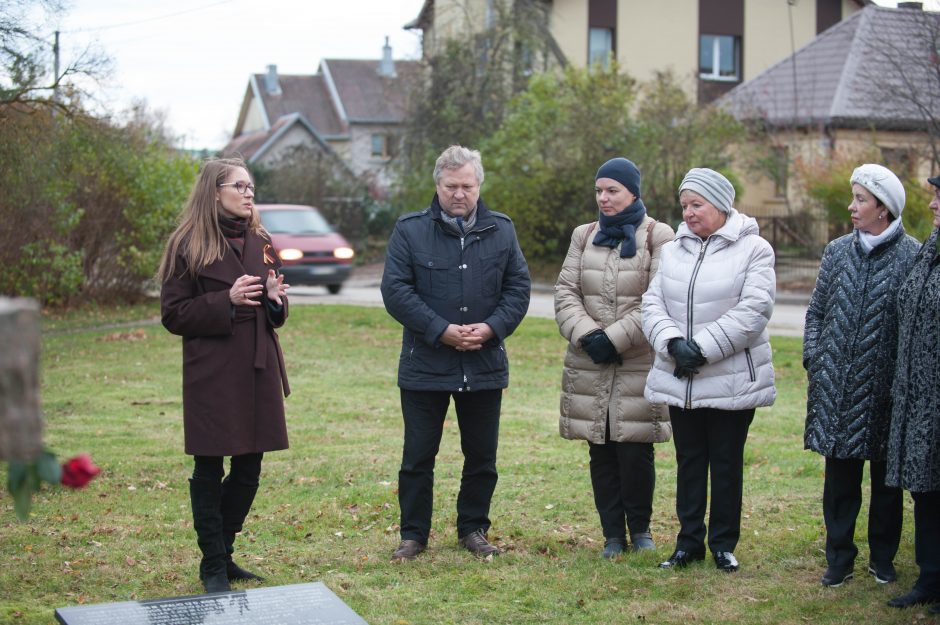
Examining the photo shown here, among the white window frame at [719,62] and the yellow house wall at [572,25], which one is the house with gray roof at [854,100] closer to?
the white window frame at [719,62]

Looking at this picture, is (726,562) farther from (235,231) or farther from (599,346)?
(235,231)

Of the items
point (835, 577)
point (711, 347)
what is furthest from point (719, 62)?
point (835, 577)

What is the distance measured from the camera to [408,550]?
6223 millimetres

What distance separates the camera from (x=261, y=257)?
18.5 ft

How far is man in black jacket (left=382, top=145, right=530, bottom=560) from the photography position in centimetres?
611

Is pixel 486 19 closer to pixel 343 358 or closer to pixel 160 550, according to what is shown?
pixel 343 358

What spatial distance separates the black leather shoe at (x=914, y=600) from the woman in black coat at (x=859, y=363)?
1.25ft

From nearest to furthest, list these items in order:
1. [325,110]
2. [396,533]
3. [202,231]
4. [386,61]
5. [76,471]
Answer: [76,471]
[202,231]
[396,533]
[386,61]
[325,110]

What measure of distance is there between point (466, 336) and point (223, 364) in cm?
127

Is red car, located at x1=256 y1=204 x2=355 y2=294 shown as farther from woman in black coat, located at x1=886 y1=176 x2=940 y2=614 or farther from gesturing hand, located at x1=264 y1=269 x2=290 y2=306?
woman in black coat, located at x1=886 y1=176 x2=940 y2=614

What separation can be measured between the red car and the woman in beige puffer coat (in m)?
18.0

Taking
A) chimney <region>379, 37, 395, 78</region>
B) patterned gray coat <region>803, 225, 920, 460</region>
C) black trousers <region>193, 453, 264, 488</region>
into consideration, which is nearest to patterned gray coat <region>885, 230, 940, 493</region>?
patterned gray coat <region>803, 225, 920, 460</region>

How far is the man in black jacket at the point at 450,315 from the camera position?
6113mm

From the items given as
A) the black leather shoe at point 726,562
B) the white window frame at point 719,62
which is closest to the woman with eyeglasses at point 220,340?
the black leather shoe at point 726,562
